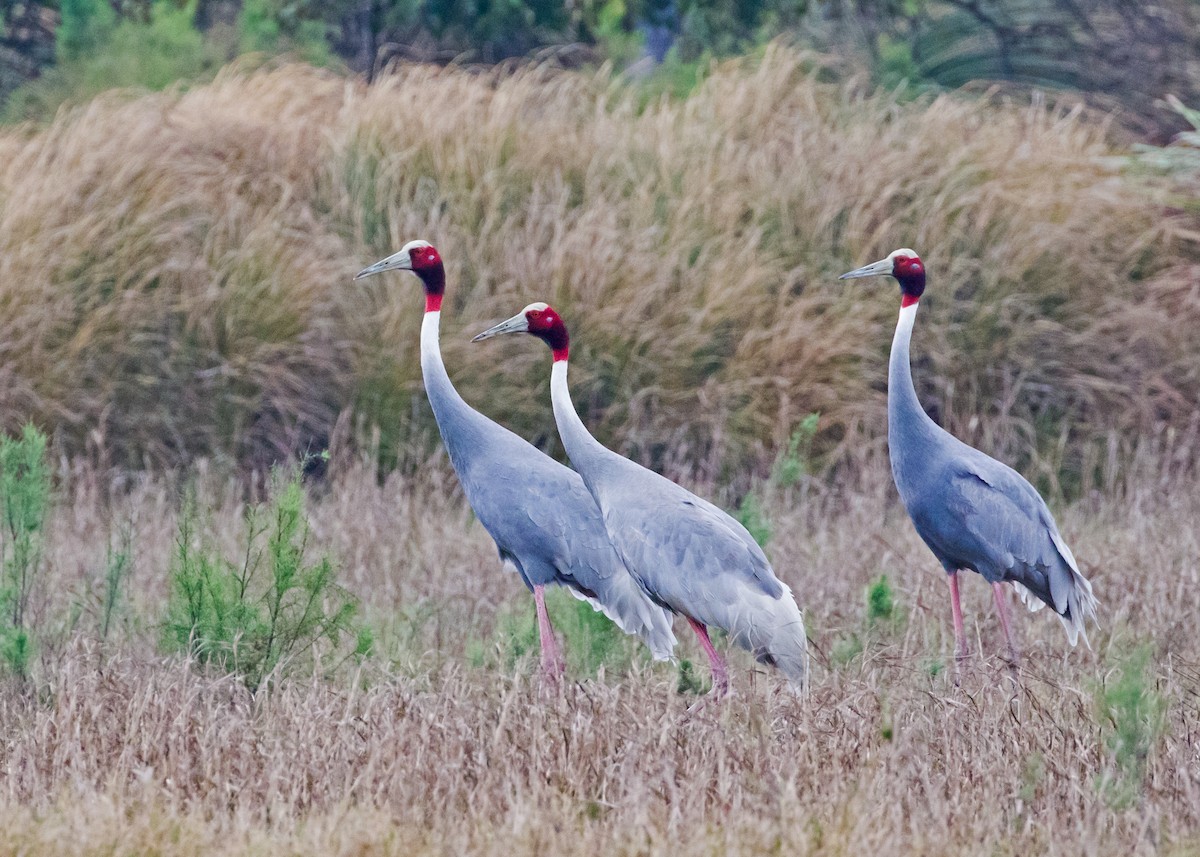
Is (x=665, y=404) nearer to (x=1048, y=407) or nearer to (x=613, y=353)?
(x=613, y=353)

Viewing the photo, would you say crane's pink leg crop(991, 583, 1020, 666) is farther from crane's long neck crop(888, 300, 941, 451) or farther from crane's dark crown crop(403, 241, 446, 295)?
crane's dark crown crop(403, 241, 446, 295)

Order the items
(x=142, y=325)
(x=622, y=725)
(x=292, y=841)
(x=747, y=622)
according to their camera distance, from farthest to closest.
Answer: (x=142, y=325) < (x=747, y=622) < (x=622, y=725) < (x=292, y=841)

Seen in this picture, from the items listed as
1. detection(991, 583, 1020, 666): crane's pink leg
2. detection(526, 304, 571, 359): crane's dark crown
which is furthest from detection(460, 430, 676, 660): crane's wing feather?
detection(991, 583, 1020, 666): crane's pink leg

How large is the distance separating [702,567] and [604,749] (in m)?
0.95

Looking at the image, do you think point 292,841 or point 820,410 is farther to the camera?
point 820,410

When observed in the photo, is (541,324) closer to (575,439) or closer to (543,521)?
(575,439)

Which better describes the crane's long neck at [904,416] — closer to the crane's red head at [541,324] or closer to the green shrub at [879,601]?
the green shrub at [879,601]

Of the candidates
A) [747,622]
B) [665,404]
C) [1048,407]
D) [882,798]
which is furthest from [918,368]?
[882,798]

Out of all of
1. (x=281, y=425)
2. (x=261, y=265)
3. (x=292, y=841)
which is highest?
(x=292, y=841)

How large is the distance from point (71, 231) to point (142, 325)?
20.4 inches

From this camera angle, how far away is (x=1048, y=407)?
27.6 ft

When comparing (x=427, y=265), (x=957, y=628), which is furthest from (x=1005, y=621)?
(x=427, y=265)

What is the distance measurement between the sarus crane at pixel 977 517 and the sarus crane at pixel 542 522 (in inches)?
33.3

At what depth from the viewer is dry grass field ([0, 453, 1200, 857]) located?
358cm
